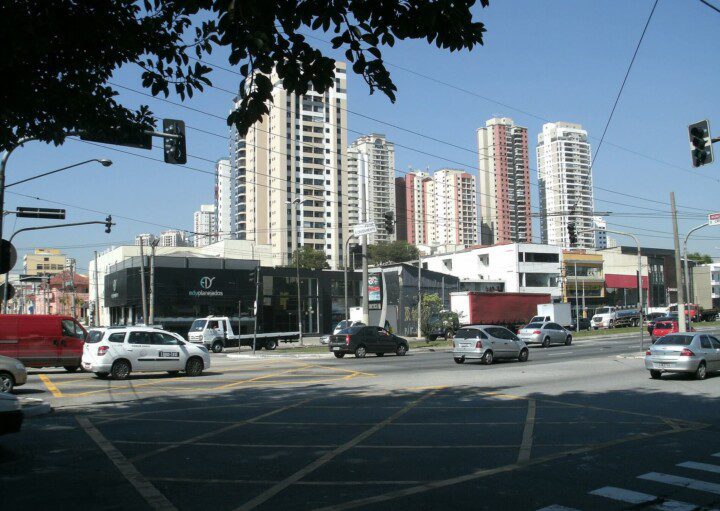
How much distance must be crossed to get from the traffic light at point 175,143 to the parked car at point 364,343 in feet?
64.6

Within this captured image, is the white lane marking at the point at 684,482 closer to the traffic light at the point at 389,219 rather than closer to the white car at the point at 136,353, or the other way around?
the white car at the point at 136,353

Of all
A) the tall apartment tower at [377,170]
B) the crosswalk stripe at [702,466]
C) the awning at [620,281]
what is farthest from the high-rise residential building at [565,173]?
the tall apartment tower at [377,170]

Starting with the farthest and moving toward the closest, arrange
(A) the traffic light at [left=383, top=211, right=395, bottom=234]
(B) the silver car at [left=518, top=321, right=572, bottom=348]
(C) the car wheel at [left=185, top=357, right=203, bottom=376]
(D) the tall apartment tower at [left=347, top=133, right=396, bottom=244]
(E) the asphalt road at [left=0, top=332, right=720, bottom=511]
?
(D) the tall apartment tower at [left=347, top=133, right=396, bottom=244]
(B) the silver car at [left=518, top=321, right=572, bottom=348]
(A) the traffic light at [left=383, top=211, right=395, bottom=234]
(C) the car wheel at [left=185, top=357, right=203, bottom=376]
(E) the asphalt road at [left=0, top=332, right=720, bottom=511]

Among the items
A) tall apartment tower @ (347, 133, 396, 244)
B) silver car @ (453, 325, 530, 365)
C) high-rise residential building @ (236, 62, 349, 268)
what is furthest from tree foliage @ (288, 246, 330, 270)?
silver car @ (453, 325, 530, 365)

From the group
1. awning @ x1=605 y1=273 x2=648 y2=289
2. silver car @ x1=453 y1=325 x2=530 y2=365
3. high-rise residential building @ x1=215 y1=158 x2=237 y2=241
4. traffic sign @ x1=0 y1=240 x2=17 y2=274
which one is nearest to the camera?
traffic sign @ x1=0 y1=240 x2=17 y2=274

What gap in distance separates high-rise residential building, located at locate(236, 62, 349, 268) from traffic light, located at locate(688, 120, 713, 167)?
109993mm

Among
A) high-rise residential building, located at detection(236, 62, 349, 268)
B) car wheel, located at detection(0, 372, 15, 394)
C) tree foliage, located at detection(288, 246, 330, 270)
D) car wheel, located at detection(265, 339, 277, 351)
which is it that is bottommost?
car wheel, located at detection(265, 339, 277, 351)

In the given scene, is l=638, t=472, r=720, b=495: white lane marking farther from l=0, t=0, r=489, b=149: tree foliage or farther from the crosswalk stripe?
l=0, t=0, r=489, b=149: tree foliage

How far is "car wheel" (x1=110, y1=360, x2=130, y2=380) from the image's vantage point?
Answer: 2055 cm

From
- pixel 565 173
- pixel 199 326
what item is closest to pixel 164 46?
pixel 199 326

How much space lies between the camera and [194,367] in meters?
22.3

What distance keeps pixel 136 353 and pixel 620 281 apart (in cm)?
8910

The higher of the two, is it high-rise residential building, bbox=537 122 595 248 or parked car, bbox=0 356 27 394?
high-rise residential building, bbox=537 122 595 248

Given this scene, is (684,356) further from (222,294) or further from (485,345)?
(222,294)
